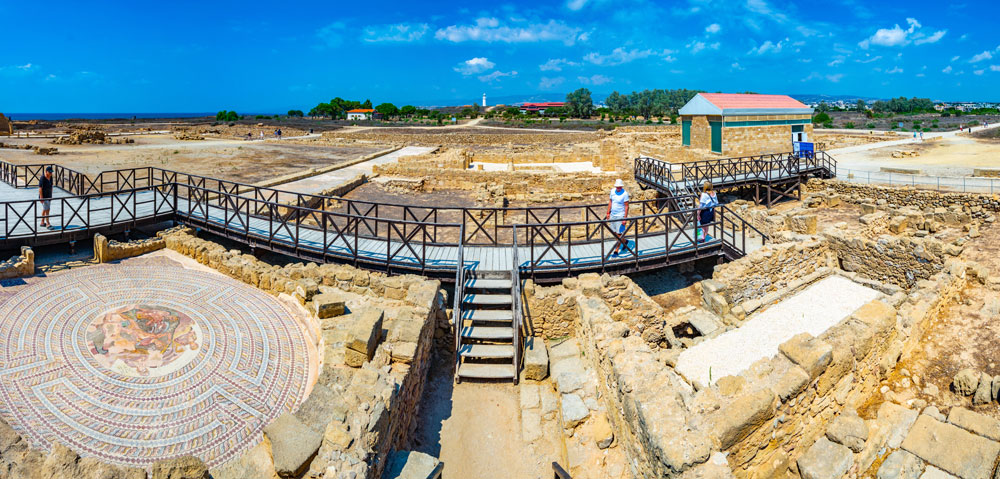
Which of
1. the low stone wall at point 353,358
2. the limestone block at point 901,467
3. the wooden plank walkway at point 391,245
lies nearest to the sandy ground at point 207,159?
the wooden plank walkway at point 391,245

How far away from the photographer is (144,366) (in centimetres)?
574

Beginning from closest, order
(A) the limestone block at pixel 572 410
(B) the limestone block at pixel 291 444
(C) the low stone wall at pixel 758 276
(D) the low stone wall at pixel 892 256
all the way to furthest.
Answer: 1. (B) the limestone block at pixel 291 444
2. (A) the limestone block at pixel 572 410
3. (C) the low stone wall at pixel 758 276
4. (D) the low stone wall at pixel 892 256

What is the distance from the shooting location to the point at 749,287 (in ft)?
31.0

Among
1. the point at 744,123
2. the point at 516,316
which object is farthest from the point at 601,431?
the point at 744,123

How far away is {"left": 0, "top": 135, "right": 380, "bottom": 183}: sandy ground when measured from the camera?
2539cm

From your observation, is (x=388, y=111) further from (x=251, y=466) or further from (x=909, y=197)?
(x=251, y=466)

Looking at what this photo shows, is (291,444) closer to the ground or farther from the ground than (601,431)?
farther from the ground

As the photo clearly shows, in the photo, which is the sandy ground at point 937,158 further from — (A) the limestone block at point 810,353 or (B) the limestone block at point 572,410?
(B) the limestone block at point 572,410

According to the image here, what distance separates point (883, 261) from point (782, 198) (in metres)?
12.0

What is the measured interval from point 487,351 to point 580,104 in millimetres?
95955

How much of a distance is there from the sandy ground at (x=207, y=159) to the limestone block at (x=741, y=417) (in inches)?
863

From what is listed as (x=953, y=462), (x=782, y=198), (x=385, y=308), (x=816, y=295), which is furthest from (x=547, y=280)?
(x=782, y=198)

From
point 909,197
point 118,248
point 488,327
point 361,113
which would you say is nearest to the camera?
point 488,327

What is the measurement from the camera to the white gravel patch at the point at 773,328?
6762 mm
